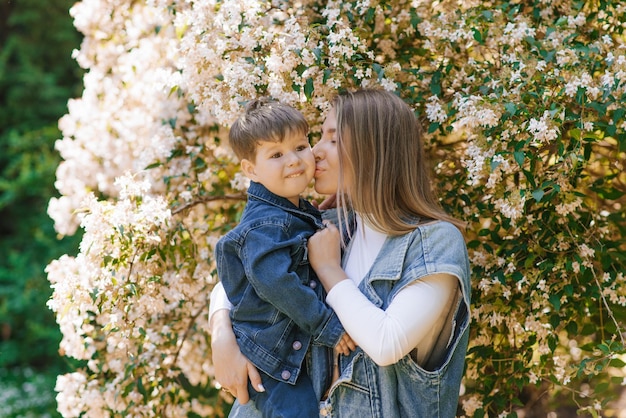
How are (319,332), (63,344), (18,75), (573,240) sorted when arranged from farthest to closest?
(18,75), (63,344), (573,240), (319,332)

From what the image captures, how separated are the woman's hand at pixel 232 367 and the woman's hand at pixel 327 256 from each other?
0.31m

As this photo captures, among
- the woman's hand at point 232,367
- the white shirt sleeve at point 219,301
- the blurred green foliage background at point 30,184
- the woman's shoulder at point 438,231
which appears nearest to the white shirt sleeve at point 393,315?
the woman's shoulder at point 438,231

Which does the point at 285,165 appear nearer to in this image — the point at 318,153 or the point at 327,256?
the point at 318,153

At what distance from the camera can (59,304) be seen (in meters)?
2.61

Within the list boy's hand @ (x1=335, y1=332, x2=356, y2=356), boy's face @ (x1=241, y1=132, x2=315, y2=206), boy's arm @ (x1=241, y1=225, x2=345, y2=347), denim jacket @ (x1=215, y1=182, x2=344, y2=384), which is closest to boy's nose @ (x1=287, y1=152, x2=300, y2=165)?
boy's face @ (x1=241, y1=132, x2=315, y2=206)

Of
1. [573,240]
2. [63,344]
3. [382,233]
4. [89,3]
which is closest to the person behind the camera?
[382,233]

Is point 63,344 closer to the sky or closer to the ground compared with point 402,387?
closer to the sky

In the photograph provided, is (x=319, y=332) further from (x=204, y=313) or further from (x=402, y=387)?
(x=204, y=313)

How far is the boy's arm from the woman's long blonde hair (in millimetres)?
264

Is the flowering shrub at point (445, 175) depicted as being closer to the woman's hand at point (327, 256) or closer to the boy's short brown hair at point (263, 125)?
the boy's short brown hair at point (263, 125)

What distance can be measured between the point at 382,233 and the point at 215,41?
1.01 meters

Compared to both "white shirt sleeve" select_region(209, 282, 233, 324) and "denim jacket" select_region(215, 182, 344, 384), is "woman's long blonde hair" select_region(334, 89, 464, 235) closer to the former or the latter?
"denim jacket" select_region(215, 182, 344, 384)

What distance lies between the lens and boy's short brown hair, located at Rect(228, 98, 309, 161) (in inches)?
79.9

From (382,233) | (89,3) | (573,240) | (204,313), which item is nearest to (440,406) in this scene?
(382,233)
